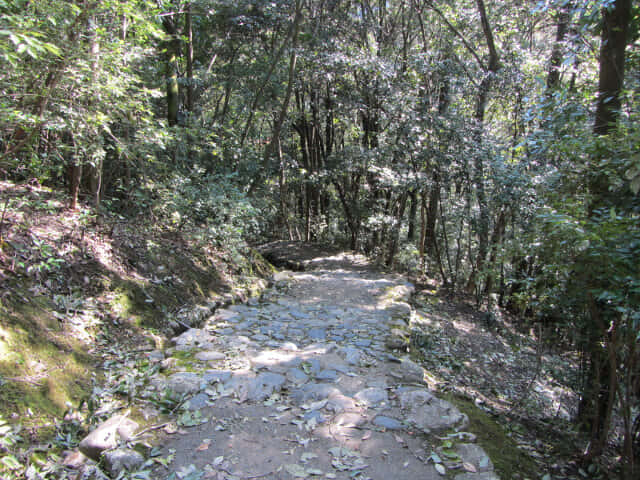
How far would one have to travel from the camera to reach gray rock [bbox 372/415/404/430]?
2.72 m

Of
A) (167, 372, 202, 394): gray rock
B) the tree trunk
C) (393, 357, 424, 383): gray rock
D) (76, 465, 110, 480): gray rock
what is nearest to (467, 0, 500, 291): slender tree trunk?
(393, 357, 424, 383): gray rock

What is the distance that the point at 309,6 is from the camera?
900 cm

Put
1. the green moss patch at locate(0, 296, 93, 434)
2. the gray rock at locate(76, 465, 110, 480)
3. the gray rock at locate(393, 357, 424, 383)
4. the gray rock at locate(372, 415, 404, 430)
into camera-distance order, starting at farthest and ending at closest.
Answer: the gray rock at locate(393, 357, 424, 383) → the gray rock at locate(372, 415, 404, 430) → the green moss patch at locate(0, 296, 93, 434) → the gray rock at locate(76, 465, 110, 480)

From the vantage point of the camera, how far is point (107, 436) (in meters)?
2.28

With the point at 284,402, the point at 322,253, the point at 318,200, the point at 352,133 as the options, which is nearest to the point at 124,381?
the point at 284,402

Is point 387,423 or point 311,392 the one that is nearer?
point 387,423

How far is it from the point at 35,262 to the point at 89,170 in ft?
5.41

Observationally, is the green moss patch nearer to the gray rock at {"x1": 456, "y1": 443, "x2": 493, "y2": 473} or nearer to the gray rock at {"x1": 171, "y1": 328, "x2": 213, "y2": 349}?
the gray rock at {"x1": 171, "y1": 328, "x2": 213, "y2": 349}

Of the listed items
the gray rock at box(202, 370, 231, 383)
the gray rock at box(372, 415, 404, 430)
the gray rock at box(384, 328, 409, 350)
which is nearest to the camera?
the gray rock at box(372, 415, 404, 430)

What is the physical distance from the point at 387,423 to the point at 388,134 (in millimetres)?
6858

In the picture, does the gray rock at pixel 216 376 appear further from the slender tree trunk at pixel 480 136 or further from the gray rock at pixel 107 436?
the slender tree trunk at pixel 480 136

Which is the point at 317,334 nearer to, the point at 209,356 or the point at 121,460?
the point at 209,356

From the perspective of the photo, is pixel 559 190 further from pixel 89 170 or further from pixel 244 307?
pixel 89 170

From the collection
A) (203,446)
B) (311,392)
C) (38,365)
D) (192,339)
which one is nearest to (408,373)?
(311,392)
